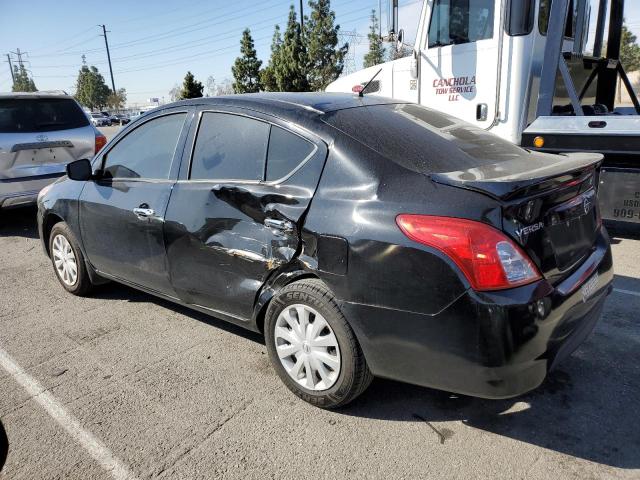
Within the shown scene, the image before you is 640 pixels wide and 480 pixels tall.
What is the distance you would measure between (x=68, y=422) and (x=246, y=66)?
34.3 m

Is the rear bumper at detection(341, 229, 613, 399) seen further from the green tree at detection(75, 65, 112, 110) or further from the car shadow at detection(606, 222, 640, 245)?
the green tree at detection(75, 65, 112, 110)

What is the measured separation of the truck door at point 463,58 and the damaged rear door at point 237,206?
3605 millimetres

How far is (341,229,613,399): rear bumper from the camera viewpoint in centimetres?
222

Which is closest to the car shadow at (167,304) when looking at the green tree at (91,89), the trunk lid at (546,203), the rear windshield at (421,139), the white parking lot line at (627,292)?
the rear windshield at (421,139)

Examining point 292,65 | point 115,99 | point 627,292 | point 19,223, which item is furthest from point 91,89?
point 627,292

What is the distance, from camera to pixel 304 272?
2742 millimetres

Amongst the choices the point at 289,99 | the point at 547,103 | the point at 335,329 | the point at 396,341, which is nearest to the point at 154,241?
the point at 289,99

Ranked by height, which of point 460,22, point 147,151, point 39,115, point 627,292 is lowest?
point 627,292

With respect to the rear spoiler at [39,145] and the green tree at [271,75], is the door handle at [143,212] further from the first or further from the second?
the green tree at [271,75]

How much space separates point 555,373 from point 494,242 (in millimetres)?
1358

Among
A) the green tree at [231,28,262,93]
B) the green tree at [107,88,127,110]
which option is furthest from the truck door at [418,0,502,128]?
the green tree at [107,88,127,110]

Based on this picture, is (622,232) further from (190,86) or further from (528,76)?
(190,86)

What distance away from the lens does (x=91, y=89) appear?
94125mm

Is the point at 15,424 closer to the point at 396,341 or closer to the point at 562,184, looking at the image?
the point at 396,341
